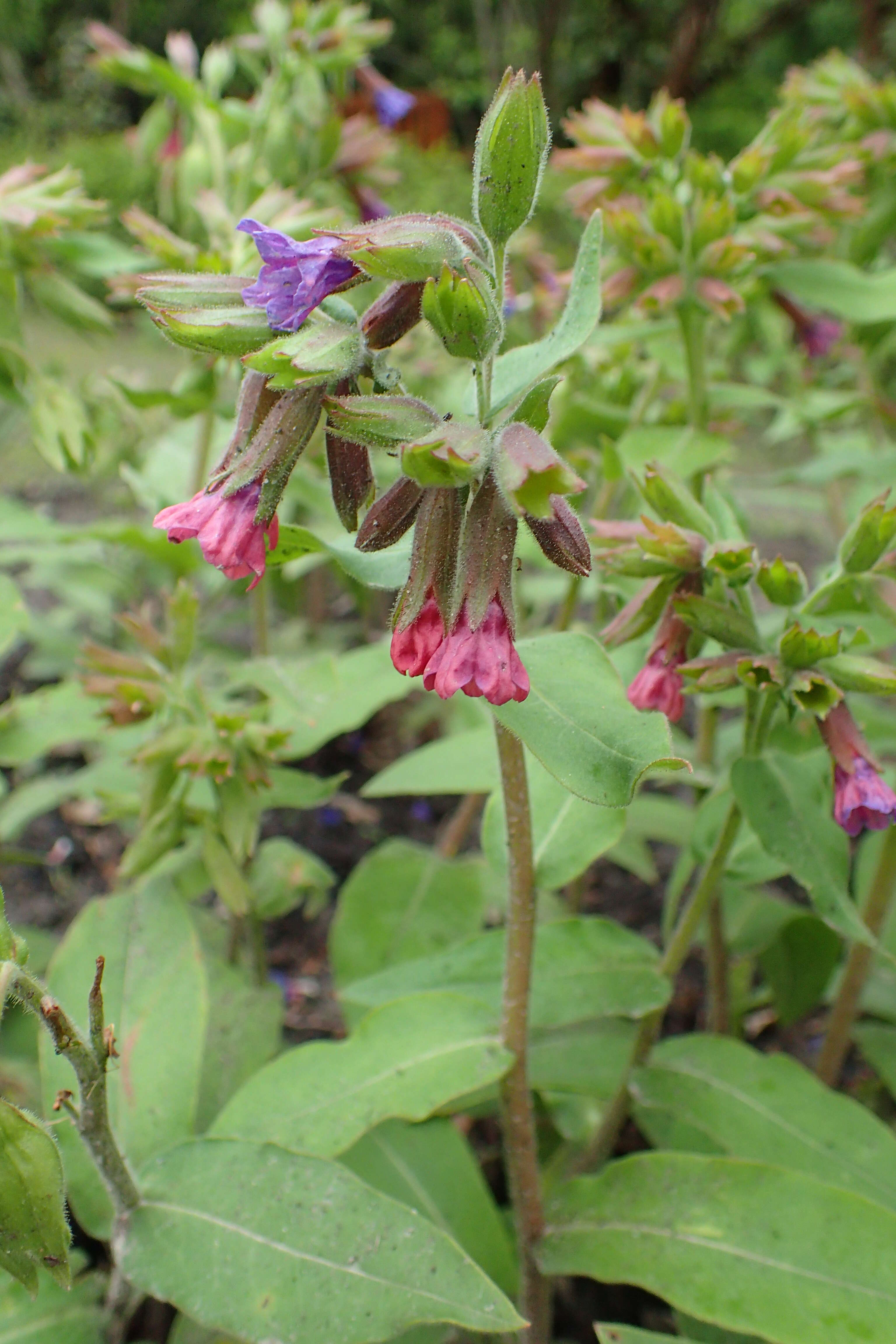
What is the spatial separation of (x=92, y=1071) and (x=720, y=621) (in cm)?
57

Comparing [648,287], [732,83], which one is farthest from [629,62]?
[648,287]

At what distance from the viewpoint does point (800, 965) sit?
46.2 inches

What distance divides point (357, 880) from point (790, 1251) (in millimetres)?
682

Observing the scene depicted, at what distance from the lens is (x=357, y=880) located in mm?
1285

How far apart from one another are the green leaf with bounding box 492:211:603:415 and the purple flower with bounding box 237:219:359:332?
0.14 metres

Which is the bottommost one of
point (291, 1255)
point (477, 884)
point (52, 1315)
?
point (52, 1315)

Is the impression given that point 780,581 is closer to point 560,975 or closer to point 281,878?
point 560,975

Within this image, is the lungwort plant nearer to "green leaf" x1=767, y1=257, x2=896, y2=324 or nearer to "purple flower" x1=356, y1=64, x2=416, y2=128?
"green leaf" x1=767, y1=257, x2=896, y2=324

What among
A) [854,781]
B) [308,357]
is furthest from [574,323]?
[854,781]

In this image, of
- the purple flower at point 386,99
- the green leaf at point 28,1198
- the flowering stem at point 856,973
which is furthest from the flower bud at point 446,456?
the purple flower at point 386,99

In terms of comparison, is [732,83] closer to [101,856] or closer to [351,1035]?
[101,856]

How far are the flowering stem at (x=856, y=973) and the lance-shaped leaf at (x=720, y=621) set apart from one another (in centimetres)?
32

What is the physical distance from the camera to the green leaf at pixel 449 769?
104 centimetres

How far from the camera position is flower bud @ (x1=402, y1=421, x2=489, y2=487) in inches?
21.8
